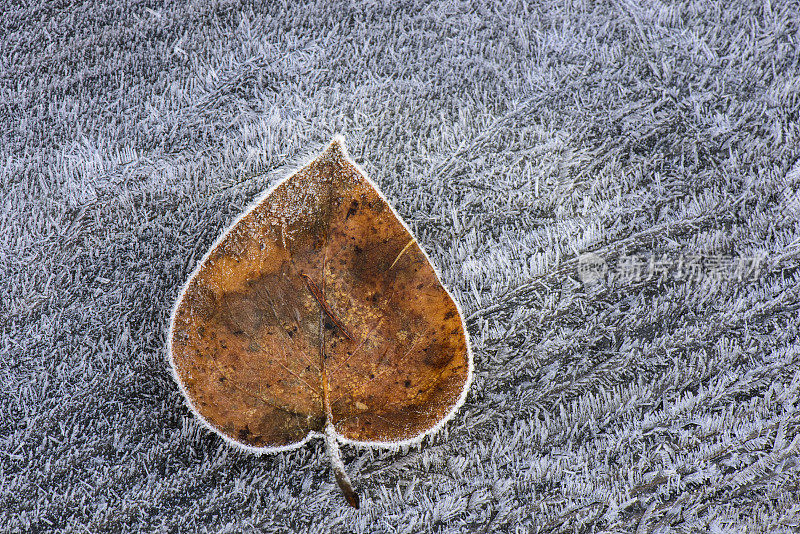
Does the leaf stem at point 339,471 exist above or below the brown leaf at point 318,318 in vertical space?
below

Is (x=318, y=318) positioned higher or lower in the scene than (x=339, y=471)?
higher

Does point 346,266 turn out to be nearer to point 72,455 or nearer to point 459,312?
point 459,312

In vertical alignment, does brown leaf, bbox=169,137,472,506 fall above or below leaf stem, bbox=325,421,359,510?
above

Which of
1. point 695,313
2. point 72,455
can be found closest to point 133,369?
point 72,455

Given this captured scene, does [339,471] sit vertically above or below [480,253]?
below
